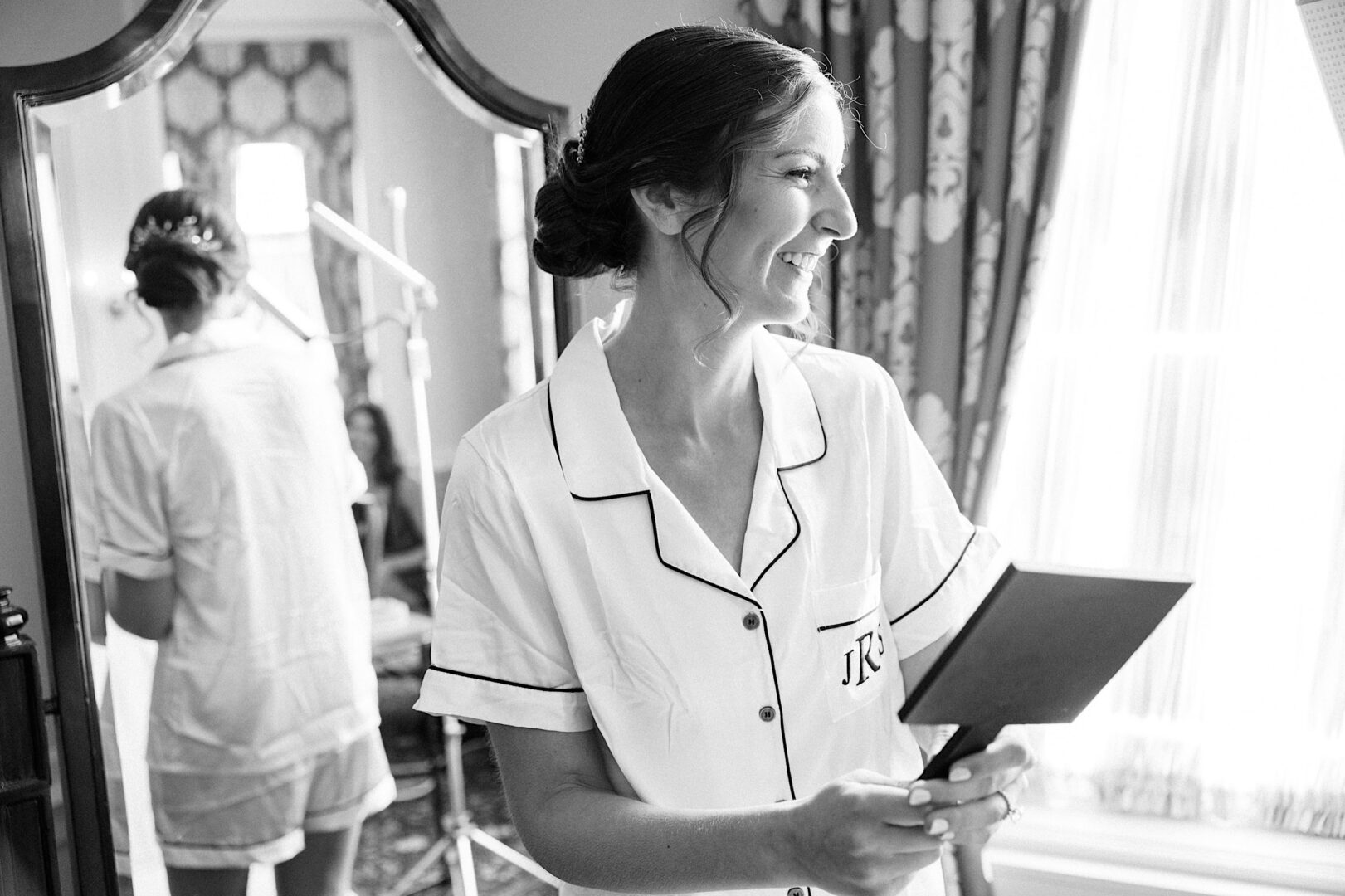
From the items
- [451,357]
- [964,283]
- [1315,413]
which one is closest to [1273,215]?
[1315,413]

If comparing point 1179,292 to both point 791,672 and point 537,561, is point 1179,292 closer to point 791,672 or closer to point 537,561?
point 791,672

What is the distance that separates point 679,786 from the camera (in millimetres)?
1194

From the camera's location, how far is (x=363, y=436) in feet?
6.03

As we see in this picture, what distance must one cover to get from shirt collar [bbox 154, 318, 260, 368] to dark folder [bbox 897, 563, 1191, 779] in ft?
3.96

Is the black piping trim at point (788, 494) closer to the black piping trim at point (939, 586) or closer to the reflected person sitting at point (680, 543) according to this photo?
the reflected person sitting at point (680, 543)

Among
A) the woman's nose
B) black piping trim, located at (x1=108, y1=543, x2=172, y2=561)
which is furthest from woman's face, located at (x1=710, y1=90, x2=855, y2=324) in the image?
black piping trim, located at (x1=108, y1=543, x2=172, y2=561)

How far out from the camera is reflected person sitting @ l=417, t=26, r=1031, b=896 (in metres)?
1.18

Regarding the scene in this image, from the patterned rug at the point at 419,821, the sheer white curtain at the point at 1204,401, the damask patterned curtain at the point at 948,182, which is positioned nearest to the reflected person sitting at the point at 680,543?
the patterned rug at the point at 419,821

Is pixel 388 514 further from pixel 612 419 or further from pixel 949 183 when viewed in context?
pixel 949 183

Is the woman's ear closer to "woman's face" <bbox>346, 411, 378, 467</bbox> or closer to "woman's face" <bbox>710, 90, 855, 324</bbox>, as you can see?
"woman's face" <bbox>710, 90, 855, 324</bbox>

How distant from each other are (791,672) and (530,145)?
119 cm

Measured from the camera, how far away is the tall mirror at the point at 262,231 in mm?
1526

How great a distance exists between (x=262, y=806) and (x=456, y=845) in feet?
1.39

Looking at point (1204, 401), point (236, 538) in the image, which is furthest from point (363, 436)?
point (1204, 401)
